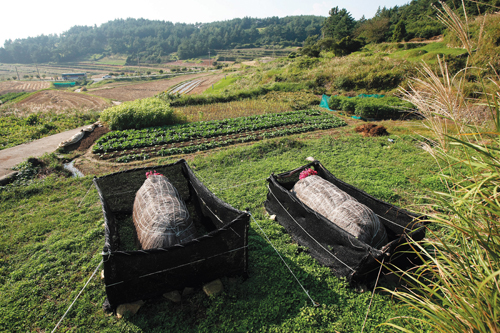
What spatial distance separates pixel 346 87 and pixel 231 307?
2609 cm

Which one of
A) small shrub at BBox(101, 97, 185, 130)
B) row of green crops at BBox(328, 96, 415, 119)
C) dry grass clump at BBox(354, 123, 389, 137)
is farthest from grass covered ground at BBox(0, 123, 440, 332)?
row of green crops at BBox(328, 96, 415, 119)

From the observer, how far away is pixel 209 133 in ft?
46.0

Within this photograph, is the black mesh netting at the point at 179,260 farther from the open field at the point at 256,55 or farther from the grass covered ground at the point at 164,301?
the open field at the point at 256,55

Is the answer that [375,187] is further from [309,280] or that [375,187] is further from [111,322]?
[111,322]

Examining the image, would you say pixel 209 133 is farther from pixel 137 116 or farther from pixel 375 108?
pixel 375 108

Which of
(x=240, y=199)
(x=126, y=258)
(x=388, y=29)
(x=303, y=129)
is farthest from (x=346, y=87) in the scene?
(x=388, y=29)

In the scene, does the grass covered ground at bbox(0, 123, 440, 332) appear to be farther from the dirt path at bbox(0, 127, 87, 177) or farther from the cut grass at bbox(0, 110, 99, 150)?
the cut grass at bbox(0, 110, 99, 150)

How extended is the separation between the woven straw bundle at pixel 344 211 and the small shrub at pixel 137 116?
1199 cm

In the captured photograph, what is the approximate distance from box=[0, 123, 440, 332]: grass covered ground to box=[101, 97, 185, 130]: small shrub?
20.6ft

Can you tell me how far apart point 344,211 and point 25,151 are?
48.4ft

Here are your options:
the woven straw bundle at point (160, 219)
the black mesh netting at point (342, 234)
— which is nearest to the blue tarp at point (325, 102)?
the black mesh netting at point (342, 234)

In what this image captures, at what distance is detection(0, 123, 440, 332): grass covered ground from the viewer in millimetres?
4383

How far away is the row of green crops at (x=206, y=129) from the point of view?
12562mm

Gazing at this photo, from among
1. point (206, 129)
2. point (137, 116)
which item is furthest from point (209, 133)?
point (137, 116)
